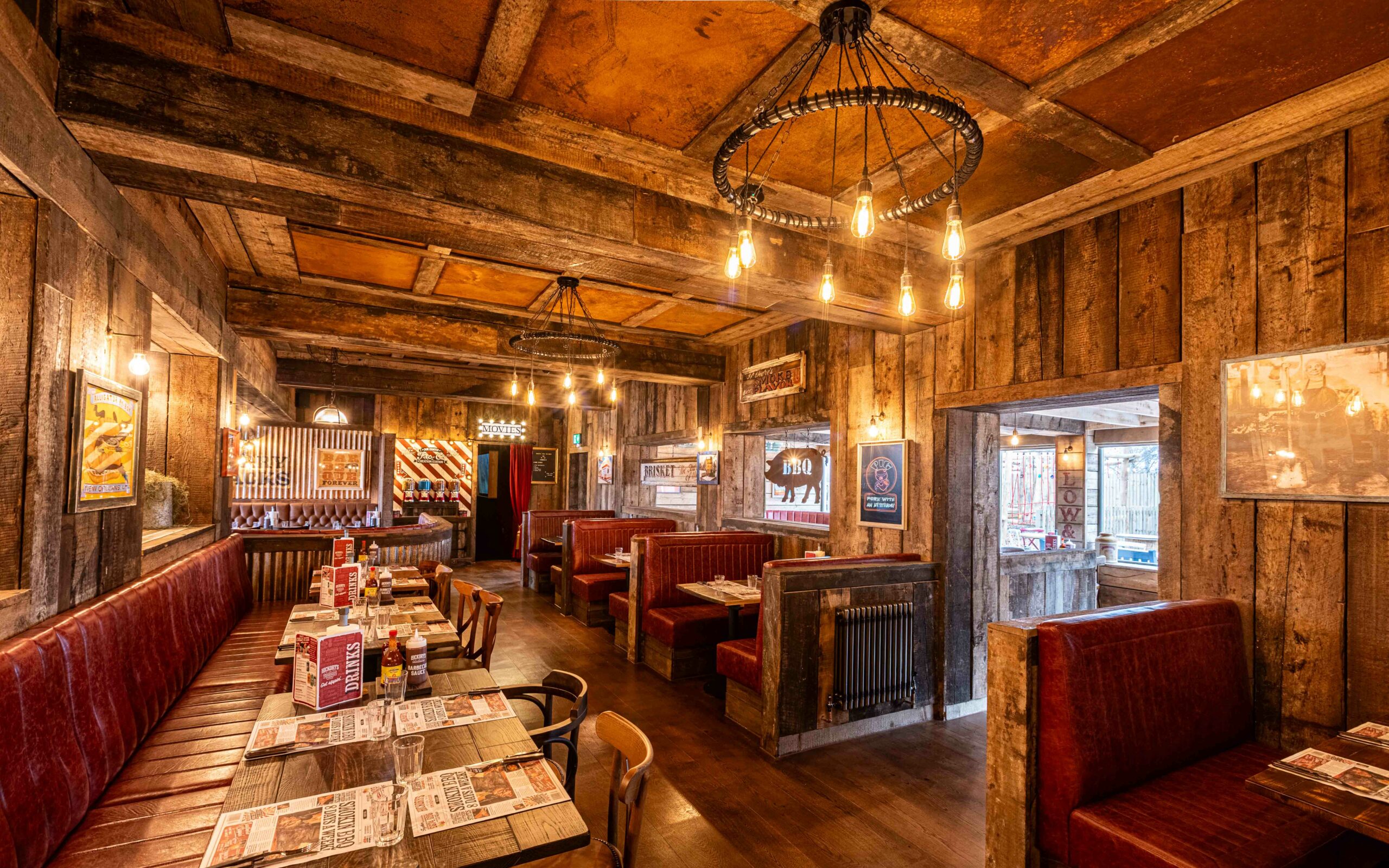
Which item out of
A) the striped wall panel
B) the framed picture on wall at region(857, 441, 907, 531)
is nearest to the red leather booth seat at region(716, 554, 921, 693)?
A: the framed picture on wall at region(857, 441, 907, 531)

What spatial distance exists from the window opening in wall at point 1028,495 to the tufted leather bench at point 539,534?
609 centimetres

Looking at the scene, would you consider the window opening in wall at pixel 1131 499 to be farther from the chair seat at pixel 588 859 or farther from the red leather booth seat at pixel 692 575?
the chair seat at pixel 588 859

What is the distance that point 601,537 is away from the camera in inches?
312

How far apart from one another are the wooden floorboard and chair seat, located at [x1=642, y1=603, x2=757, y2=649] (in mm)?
367

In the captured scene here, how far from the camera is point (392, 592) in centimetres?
487

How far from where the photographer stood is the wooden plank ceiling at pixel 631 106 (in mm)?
2311

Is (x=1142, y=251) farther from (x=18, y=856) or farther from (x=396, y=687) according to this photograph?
(x=18, y=856)

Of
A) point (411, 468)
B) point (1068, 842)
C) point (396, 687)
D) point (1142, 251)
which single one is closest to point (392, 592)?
point (396, 687)

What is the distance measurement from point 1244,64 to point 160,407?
7.02 metres

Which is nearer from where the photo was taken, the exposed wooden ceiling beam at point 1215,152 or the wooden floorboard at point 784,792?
the exposed wooden ceiling beam at point 1215,152

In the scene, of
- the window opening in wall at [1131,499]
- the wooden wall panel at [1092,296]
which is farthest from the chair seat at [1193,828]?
the window opening in wall at [1131,499]

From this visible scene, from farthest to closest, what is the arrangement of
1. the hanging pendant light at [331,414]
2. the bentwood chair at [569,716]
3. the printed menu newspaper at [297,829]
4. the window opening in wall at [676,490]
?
the hanging pendant light at [331,414] < the window opening in wall at [676,490] < the bentwood chair at [569,716] < the printed menu newspaper at [297,829]

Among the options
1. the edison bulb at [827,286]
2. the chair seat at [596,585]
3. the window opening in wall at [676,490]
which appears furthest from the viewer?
the window opening in wall at [676,490]

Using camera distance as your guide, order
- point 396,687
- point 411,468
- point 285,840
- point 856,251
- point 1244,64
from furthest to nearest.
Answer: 1. point 411,468
2. point 856,251
3. point 1244,64
4. point 396,687
5. point 285,840
